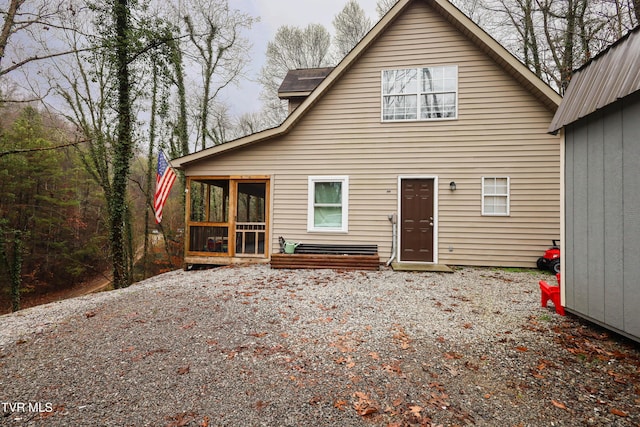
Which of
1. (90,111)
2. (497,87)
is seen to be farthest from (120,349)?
(90,111)

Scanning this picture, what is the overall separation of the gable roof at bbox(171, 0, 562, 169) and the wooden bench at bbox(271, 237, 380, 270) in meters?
3.20

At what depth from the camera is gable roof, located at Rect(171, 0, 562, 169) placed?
6602mm

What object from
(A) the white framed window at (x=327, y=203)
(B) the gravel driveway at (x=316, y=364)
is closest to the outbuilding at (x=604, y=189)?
(B) the gravel driveway at (x=316, y=364)

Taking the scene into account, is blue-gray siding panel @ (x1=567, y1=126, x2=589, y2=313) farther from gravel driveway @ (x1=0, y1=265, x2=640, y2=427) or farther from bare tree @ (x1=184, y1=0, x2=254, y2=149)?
bare tree @ (x1=184, y1=0, x2=254, y2=149)

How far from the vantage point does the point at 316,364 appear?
8.70 ft

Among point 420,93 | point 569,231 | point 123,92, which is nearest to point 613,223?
point 569,231

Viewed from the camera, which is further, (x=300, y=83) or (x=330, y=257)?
(x=300, y=83)

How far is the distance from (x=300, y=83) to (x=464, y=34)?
5.95m

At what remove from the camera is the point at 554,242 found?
6641 millimetres

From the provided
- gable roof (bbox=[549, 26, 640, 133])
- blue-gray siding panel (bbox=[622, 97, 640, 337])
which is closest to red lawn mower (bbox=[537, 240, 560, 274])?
gable roof (bbox=[549, 26, 640, 133])

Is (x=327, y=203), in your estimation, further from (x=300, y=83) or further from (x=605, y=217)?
(x=300, y=83)

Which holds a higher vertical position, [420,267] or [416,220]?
[416,220]

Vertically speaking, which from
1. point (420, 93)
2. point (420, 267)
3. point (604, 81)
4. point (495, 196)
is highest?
point (420, 93)

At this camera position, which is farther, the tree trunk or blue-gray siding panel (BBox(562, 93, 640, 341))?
the tree trunk
